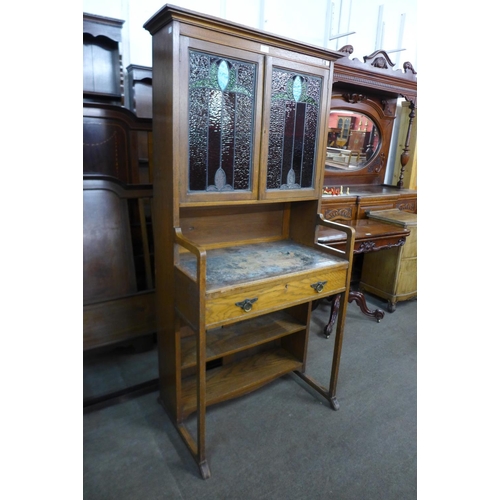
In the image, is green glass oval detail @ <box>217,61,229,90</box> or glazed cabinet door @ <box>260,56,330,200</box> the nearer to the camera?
green glass oval detail @ <box>217,61,229,90</box>

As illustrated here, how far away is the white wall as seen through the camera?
269 cm

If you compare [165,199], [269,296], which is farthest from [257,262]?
[165,199]

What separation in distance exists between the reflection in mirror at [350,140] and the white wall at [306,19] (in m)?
0.71

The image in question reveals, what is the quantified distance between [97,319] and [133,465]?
816 millimetres

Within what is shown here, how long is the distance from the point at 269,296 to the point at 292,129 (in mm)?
827

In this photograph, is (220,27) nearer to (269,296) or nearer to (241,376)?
(269,296)

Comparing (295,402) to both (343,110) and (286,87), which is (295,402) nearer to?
(286,87)

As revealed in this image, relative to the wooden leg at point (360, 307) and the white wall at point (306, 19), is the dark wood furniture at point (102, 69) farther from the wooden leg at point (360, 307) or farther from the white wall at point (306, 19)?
the wooden leg at point (360, 307)

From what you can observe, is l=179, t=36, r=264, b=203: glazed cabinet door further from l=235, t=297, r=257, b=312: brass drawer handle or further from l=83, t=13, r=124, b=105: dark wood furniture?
l=83, t=13, r=124, b=105: dark wood furniture

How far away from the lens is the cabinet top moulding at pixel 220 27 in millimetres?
1335

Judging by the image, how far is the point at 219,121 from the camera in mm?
1552

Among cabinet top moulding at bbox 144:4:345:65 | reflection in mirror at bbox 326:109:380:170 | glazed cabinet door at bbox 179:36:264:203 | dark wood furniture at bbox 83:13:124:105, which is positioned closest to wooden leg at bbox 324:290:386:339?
reflection in mirror at bbox 326:109:380:170

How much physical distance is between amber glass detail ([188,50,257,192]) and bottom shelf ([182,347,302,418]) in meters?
1.07

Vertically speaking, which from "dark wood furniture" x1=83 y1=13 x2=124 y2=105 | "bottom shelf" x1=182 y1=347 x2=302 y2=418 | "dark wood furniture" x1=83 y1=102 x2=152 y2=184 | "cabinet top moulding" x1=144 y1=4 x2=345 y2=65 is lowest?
"bottom shelf" x1=182 y1=347 x2=302 y2=418
